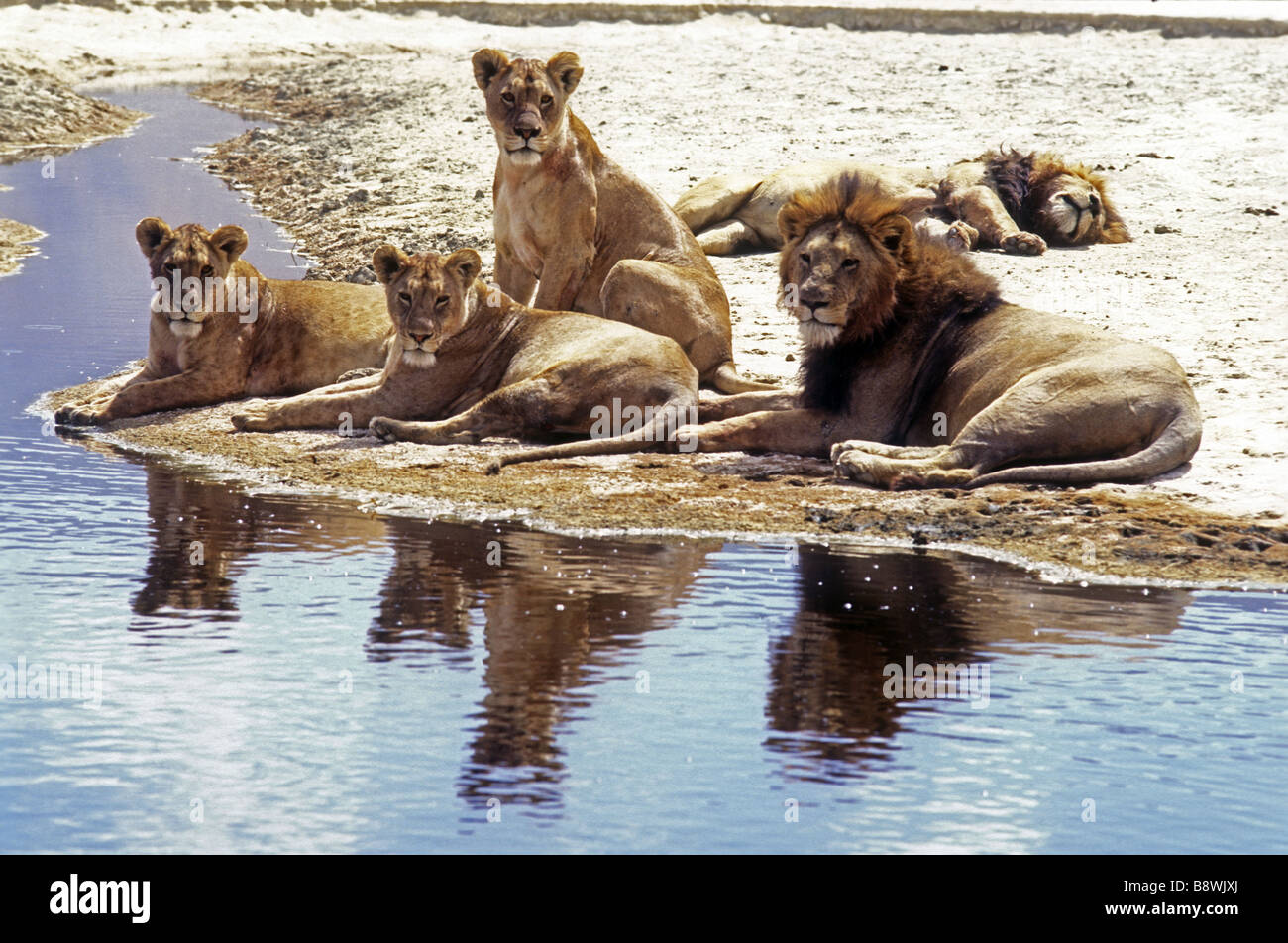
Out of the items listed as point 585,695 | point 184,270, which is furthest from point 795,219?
point 585,695

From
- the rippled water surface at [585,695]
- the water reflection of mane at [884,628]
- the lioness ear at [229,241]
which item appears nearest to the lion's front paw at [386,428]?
the rippled water surface at [585,695]

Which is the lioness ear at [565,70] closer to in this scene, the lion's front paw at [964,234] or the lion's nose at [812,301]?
the lion's nose at [812,301]

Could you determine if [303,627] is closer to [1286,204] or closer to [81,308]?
[81,308]

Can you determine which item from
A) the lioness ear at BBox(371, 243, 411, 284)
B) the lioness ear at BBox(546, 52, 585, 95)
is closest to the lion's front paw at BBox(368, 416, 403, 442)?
the lioness ear at BBox(371, 243, 411, 284)

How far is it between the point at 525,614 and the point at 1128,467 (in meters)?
3.13

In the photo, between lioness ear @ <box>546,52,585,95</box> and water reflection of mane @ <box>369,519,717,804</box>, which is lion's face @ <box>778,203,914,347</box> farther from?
lioness ear @ <box>546,52,585,95</box>

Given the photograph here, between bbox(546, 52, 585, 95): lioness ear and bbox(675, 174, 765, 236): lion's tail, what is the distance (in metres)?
4.10

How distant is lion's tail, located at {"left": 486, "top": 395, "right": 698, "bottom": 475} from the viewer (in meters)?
9.17

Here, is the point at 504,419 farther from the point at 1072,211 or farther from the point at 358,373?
the point at 1072,211

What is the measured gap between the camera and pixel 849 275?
30.1 ft

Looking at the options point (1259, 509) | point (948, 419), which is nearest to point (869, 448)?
point (948, 419)

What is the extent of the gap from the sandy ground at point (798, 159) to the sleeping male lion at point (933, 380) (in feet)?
0.62

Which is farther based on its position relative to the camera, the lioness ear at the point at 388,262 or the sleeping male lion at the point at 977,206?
the sleeping male lion at the point at 977,206

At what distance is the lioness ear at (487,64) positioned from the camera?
35.7 ft
